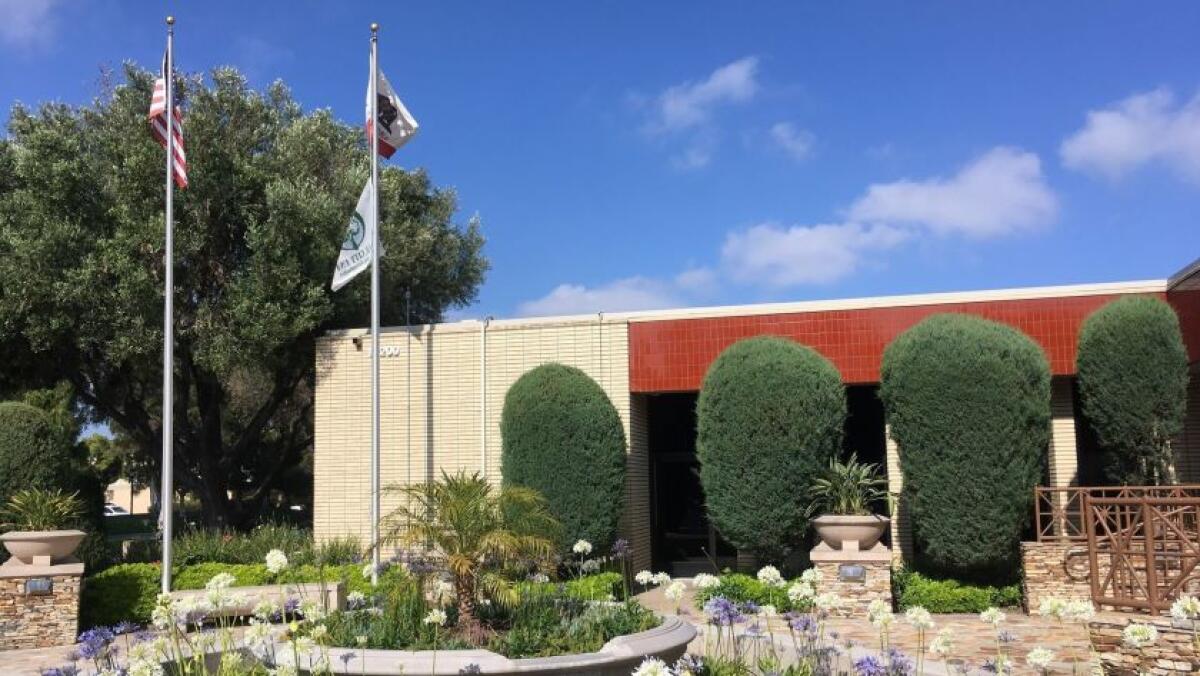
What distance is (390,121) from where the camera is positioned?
15727mm

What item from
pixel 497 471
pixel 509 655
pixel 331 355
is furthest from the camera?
pixel 331 355

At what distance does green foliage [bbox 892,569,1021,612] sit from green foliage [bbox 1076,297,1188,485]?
2310 mm

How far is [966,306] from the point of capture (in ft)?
49.3

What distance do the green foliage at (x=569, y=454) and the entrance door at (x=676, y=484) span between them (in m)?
3.64

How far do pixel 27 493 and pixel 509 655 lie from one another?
28.3 feet

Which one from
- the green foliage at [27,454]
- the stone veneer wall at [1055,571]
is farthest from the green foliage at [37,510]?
the stone veneer wall at [1055,571]

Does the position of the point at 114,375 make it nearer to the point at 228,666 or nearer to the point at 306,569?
the point at 306,569

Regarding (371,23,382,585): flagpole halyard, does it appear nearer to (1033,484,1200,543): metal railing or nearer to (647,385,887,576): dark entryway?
(647,385,887,576): dark entryway

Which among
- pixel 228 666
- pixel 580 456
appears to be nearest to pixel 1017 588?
pixel 580 456

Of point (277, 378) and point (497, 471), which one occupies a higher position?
point (277, 378)

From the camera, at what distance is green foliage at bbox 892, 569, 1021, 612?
13.3 m

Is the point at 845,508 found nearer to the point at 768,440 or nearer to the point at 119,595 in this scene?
the point at 768,440

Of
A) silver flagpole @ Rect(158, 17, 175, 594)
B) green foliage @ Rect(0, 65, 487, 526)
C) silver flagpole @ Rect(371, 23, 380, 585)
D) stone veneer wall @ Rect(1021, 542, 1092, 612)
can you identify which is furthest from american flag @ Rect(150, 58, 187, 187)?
stone veneer wall @ Rect(1021, 542, 1092, 612)

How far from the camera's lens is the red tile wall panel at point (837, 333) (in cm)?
1470
